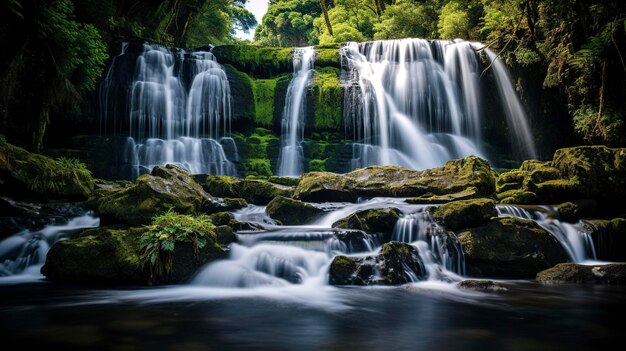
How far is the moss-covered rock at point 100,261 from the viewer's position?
6.90m

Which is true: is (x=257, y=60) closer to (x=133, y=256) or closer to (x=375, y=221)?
(x=375, y=221)

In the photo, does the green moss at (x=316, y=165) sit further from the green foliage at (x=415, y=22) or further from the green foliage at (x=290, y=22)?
the green foliage at (x=290, y=22)

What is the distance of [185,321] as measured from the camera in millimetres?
4934

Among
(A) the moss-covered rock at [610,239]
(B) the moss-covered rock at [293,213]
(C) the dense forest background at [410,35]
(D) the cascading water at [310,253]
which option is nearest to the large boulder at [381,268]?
(D) the cascading water at [310,253]

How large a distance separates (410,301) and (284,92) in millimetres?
14473

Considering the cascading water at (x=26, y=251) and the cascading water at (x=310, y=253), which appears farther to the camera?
the cascading water at (x=26, y=251)

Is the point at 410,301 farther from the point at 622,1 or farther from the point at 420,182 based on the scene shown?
the point at 622,1

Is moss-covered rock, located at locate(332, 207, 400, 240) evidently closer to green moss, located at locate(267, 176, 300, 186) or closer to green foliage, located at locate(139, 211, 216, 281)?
green foliage, located at locate(139, 211, 216, 281)

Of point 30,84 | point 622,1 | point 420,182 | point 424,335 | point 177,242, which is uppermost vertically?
point 622,1

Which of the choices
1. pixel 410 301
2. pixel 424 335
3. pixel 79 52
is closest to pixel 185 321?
pixel 424 335

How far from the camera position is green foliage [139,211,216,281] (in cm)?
686

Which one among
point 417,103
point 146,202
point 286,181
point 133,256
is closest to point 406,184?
point 286,181

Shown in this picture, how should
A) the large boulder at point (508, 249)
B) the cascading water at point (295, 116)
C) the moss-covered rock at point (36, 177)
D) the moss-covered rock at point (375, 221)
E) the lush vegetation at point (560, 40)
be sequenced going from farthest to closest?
1. the cascading water at point (295, 116)
2. the lush vegetation at point (560, 40)
3. the moss-covered rock at point (36, 177)
4. the moss-covered rock at point (375, 221)
5. the large boulder at point (508, 249)

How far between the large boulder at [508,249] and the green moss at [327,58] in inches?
524
